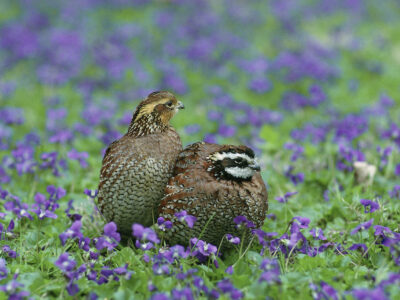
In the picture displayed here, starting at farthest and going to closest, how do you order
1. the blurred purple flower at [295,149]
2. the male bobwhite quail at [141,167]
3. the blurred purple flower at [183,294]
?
the blurred purple flower at [295,149] → the male bobwhite quail at [141,167] → the blurred purple flower at [183,294]

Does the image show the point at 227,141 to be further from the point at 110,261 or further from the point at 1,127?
the point at 110,261

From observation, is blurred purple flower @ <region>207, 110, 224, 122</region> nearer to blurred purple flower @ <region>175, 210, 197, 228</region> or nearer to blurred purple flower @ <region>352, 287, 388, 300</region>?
blurred purple flower @ <region>175, 210, 197, 228</region>

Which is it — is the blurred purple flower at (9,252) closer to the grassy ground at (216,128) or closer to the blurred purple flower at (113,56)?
the grassy ground at (216,128)

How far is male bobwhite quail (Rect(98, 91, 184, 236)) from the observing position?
5184mm

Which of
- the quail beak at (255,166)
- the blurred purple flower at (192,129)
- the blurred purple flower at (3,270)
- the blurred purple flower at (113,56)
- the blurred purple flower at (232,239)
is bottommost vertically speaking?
Answer: the blurred purple flower at (3,270)

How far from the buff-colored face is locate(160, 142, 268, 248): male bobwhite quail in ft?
2.43

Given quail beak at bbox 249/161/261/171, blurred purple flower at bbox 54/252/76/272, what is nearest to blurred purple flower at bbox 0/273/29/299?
blurred purple flower at bbox 54/252/76/272

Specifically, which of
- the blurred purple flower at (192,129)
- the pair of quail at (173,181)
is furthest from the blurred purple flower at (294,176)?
the blurred purple flower at (192,129)

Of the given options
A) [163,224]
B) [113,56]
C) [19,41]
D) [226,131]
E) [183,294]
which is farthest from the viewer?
[19,41]

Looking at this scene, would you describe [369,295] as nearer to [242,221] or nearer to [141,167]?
[242,221]

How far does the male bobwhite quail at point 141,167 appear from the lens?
17.0 ft

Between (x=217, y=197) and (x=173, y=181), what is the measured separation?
51 centimetres

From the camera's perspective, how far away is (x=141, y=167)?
5.16 metres

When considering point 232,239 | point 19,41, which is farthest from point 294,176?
point 19,41
